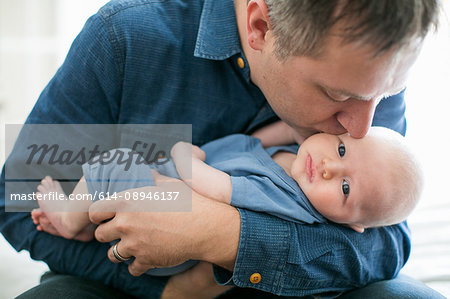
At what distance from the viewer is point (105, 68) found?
1242 mm

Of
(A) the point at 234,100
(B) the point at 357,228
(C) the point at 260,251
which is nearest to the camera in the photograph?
(C) the point at 260,251

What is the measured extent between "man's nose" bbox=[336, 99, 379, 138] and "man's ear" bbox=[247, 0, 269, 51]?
283 millimetres

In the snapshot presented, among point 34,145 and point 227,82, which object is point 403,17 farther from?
point 34,145

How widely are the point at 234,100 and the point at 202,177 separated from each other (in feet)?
1.01

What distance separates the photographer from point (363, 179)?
1.11 m

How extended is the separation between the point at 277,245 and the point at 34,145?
0.77 m

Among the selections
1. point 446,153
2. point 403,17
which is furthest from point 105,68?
point 446,153

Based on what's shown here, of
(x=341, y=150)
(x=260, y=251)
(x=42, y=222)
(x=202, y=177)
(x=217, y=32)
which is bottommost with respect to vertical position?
(x=42, y=222)

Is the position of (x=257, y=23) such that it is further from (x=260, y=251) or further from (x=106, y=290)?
(x=106, y=290)

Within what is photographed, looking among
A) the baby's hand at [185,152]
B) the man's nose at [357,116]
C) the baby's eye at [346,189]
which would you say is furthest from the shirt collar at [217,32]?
the baby's eye at [346,189]

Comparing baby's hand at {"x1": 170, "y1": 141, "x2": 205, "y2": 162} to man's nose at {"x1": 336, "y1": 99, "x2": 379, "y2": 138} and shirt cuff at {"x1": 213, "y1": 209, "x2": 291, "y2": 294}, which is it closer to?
shirt cuff at {"x1": 213, "y1": 209, "x2": 291, "y2": 294}

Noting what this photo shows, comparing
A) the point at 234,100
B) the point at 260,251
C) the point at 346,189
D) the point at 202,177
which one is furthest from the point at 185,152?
the point at 346,189

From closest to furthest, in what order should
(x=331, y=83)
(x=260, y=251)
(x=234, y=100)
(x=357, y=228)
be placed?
(x=331, y=83), (x=260, y=251), (x=357, y=228), (x=234, y=100)

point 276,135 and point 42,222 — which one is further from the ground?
point 276,135
